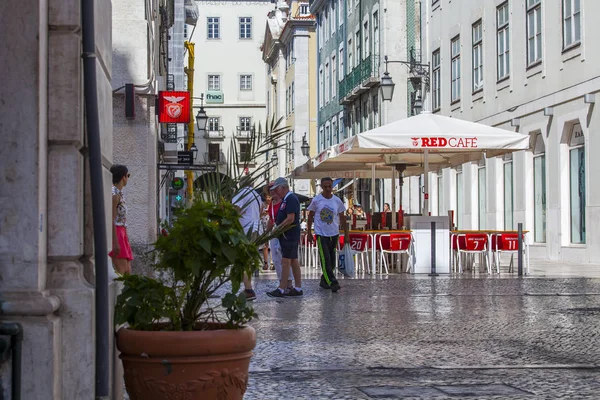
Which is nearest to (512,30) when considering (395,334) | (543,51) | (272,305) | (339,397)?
(543,51)

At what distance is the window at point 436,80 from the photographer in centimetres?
3897

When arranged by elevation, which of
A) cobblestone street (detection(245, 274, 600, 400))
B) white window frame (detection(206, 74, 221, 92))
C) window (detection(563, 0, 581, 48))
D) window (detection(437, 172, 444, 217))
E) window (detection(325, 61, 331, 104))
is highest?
white window frame (detection(206, 74, 221, 92))

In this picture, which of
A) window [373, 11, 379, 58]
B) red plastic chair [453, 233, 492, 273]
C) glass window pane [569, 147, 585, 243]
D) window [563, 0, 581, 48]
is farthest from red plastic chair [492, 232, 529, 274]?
window [373, 11, 379, 58]

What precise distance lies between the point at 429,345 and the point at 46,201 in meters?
5.12

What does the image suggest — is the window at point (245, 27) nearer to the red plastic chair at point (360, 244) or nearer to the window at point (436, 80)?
the window at point (436, 80)

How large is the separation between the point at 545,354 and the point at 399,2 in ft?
120

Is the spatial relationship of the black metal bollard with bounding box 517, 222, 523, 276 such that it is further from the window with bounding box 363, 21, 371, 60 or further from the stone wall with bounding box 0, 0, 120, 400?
the window with bounding box 363, 21, 371, 60

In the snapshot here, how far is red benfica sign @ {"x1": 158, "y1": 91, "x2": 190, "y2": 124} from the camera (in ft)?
84.4

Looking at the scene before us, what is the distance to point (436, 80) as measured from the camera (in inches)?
1555

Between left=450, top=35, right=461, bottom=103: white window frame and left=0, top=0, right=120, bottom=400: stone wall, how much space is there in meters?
32.0

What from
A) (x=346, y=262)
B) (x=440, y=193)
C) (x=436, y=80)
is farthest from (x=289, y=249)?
(x=436, y=80)

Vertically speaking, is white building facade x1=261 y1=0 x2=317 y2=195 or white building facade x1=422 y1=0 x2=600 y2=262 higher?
white building facade x1=261 y1=0 x2=317 y2=195

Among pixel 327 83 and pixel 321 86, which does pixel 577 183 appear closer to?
pixel 327 83

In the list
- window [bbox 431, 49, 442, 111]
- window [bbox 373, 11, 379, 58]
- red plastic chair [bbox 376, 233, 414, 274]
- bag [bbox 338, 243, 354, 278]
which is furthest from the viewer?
window [bbox 373, 11, 379, 58]
